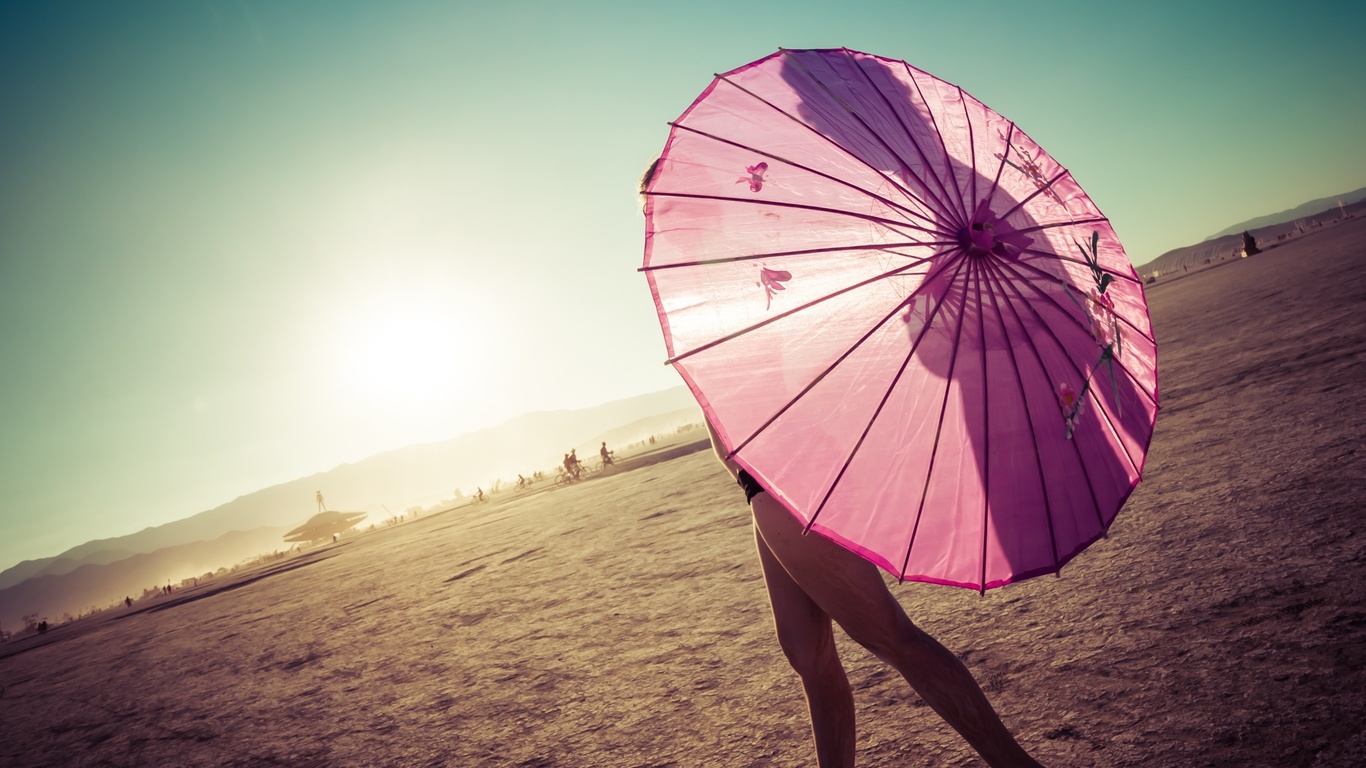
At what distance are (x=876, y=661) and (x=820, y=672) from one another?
1.46 meters

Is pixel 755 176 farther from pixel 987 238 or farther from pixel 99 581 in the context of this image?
pixel 99 581

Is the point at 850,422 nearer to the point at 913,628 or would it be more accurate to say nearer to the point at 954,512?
the point at 954,512

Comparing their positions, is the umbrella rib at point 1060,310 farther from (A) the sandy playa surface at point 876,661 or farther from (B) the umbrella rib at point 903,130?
(A) the sandy playa surface at point 876,661

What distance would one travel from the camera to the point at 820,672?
177 cm

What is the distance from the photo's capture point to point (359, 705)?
13.6 feet

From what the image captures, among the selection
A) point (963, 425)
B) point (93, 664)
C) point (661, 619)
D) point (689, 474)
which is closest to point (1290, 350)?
point (661, 619)

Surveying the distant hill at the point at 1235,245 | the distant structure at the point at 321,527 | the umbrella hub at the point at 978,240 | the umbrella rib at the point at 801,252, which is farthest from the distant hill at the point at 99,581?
the distant hill at the point at 1235,245

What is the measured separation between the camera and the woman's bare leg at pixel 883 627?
1.42 metres

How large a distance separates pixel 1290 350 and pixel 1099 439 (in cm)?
780

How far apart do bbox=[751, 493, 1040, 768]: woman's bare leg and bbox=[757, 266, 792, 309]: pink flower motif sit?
0.51m

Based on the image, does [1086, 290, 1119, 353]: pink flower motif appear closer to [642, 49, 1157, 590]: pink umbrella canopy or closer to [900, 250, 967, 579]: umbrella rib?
[642, 49, 1157, 590]: pink umbrella canopy

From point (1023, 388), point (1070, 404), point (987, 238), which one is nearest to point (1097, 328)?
point (1070, 404)

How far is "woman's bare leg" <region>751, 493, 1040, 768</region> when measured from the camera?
142 centimetres

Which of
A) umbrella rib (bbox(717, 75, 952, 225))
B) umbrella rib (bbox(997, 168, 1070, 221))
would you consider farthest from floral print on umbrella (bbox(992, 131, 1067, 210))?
umbrella rib (bbox(717, 75, 952, 225))
